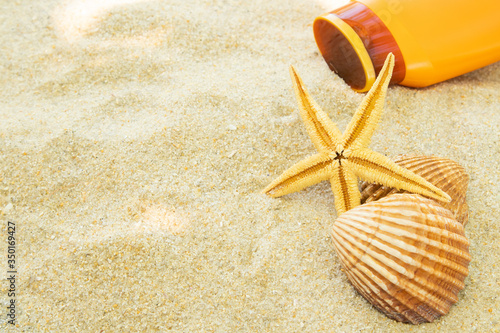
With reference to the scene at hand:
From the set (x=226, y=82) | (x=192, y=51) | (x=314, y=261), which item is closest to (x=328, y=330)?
(x=314, y=261)

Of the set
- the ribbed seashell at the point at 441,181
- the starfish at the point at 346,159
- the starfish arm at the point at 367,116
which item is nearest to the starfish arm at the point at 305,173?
the starfish at the point at 346,159

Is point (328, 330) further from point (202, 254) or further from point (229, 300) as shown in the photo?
point (202, 254)

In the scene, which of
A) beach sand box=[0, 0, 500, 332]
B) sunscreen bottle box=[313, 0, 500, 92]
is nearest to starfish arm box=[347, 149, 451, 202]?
beach sand box=[0, 0, 500, 332]

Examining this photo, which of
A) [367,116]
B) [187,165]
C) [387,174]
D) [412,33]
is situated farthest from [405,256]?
[412,33]

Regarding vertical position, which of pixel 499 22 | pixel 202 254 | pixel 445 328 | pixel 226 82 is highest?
pixel 499 22

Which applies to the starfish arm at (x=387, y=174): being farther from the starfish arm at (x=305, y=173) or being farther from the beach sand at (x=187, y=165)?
the beach sand at (x=187, y=165)

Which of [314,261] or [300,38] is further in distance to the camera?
[300,38]

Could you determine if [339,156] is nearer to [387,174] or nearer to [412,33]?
[387,174]

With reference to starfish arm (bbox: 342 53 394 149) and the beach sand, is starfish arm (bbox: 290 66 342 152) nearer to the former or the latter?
starfish arm (bbox: 342 53 394 149)
